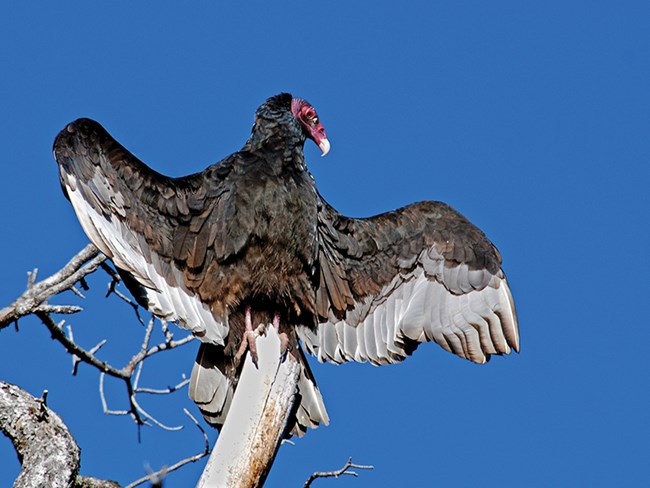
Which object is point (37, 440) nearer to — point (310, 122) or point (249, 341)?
point (249, 341)

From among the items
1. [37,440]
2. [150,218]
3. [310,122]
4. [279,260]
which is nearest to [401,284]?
[279,260]

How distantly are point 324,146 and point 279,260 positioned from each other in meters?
0.87

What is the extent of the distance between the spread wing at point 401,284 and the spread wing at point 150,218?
55cm

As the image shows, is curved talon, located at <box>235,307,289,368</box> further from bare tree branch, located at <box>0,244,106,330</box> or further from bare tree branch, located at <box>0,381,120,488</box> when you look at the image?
bare tree branch, located at <box>0,381,120,488</box>

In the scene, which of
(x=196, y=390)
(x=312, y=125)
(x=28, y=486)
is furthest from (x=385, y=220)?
(x=28, y=486)

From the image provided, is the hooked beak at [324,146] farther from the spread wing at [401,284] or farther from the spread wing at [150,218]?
the spread wing at [150,218]

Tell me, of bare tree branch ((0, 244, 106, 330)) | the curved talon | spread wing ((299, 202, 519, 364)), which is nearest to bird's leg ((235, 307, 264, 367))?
the curved talon

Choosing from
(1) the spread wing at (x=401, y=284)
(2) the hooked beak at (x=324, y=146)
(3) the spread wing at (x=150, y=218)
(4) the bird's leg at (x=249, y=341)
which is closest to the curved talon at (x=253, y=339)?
(4) the bird's leg at (x=249, y=341)

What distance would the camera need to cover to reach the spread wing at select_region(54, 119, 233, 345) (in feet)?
13.1

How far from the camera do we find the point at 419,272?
15.6 ft

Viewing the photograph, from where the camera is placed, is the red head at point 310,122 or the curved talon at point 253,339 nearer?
the curved talon at point 253,339

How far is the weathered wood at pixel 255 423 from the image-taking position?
3.47 metres

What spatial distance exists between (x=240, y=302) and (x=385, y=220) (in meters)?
0.89

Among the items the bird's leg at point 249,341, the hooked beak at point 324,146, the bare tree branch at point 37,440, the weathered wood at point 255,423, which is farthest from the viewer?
the hooked beak at point 324,146
